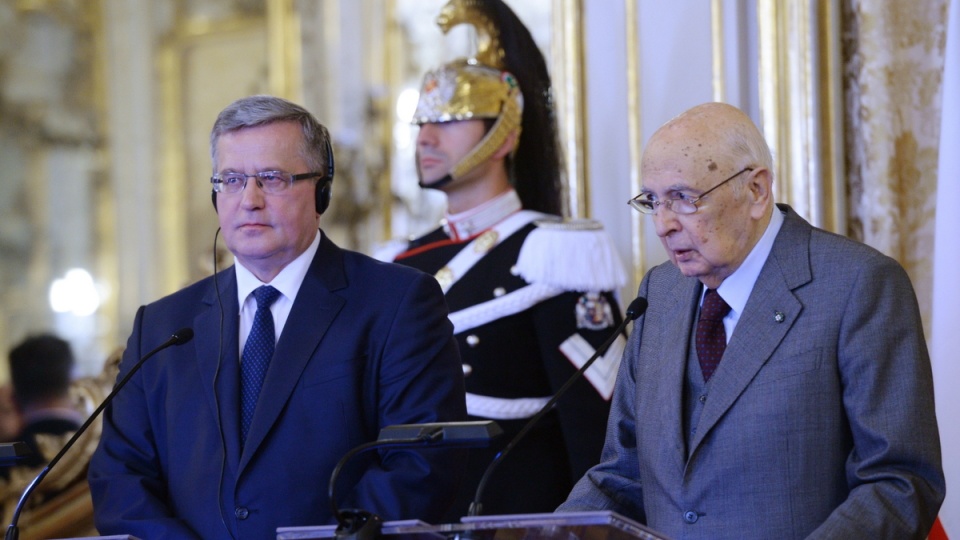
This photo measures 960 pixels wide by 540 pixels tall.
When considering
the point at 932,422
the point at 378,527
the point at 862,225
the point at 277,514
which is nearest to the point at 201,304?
the point at 277,514

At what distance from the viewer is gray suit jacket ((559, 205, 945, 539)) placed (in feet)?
7.07

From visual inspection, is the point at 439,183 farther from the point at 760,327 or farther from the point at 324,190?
the point at 760,327

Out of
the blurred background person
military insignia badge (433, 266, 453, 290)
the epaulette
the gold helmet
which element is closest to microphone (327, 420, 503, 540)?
the epaulette

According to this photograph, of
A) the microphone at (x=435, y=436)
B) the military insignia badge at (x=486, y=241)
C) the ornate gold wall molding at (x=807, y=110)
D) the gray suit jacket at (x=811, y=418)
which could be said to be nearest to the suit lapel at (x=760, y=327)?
the gray suit jacket at (x=811, y=418)

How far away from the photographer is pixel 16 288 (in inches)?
188

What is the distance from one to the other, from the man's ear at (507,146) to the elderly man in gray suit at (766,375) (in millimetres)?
1404

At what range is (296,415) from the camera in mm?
2570

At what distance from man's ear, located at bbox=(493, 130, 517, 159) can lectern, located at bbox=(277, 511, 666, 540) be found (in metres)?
2.11

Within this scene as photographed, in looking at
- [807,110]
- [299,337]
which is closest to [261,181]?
[299,337]

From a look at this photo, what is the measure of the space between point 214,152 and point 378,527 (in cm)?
111

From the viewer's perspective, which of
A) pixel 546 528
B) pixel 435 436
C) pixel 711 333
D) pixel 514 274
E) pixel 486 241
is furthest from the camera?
pixel 486 241

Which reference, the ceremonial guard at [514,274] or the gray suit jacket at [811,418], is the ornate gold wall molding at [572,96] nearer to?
the ceremonial guard at [514,274]

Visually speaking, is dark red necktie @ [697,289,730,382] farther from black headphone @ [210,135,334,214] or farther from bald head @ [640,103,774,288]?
black headphone @ [210,135,334,214]

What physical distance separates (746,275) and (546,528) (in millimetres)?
804
